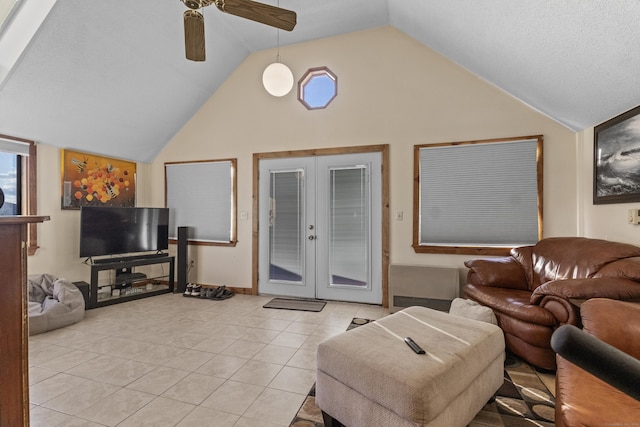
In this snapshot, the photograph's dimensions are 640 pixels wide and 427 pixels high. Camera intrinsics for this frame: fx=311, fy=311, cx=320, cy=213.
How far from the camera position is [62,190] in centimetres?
429

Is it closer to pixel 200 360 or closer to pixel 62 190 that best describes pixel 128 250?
pixel 62 190

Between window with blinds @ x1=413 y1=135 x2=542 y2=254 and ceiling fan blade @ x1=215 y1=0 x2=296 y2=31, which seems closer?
ceiling fan blade @ x1=215 y1=0 x2=296 y2=31

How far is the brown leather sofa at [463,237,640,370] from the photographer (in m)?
2.19

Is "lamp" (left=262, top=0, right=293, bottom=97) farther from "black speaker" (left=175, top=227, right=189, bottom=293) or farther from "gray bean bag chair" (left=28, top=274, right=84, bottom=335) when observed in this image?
"gray bean bag chair" (left=28, top=274, right=84, bottom=335)

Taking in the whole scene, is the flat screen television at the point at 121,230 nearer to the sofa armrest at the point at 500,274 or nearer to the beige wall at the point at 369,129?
the beige wall at the point at 369,129

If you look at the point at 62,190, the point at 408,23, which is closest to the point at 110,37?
the point at 62,190

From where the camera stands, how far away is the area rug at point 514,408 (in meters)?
1.85

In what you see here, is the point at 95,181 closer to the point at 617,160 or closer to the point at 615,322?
the point at 615,322

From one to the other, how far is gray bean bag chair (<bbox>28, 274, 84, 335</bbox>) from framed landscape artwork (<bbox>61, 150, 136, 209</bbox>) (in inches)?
44.2

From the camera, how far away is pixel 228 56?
182 inches

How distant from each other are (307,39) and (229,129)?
70.1 inches

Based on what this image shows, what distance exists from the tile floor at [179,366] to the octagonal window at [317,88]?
291cm

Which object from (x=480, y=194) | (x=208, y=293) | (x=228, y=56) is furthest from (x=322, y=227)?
(x=228, y=56)

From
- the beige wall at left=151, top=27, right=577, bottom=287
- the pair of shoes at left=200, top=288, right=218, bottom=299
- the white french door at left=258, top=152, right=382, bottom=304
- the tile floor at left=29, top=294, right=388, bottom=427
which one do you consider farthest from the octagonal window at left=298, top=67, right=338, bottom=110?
the pair of shoes at left=200, top=288, right=218, bottom=299
